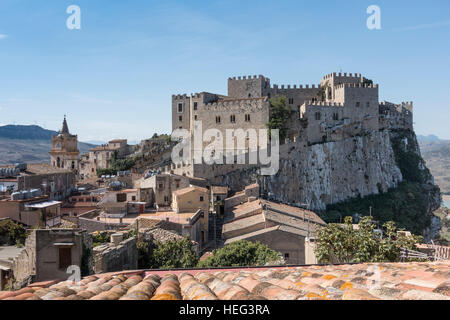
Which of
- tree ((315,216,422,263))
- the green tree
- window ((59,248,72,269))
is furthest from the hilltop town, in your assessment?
tree ((315,216,422,263))

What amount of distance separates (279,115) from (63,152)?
39991 mm

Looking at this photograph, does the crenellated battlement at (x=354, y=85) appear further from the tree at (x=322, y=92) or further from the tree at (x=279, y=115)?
the tree at (x=279, y=115)

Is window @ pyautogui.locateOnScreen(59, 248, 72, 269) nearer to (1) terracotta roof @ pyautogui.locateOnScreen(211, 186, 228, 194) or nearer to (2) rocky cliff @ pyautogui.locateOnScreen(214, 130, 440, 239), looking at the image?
(1) terracotta roof @ pyautogui.locateOnScreen(211, 186, 228, 194)

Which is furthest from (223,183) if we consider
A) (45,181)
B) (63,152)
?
(63,152)

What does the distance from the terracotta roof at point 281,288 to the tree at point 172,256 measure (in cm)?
1028

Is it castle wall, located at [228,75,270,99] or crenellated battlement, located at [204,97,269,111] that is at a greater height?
castle wall, located at [228,75,270,99]

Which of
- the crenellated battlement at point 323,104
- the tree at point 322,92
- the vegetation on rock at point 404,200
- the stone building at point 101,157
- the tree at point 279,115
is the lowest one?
the vegetation on rock at point 404,200

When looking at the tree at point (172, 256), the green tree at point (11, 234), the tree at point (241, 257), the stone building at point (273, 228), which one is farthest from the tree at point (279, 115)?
the green tree at point (11, 234)

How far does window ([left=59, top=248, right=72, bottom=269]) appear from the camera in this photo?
1269 cm

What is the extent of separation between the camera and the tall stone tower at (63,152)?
65.8 meters

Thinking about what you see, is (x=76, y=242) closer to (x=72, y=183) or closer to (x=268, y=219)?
(x=268, y=219)

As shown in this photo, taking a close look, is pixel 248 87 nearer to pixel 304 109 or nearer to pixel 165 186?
pixel 304 109

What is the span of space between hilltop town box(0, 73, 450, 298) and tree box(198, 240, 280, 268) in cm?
92

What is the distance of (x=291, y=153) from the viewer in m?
44.8
